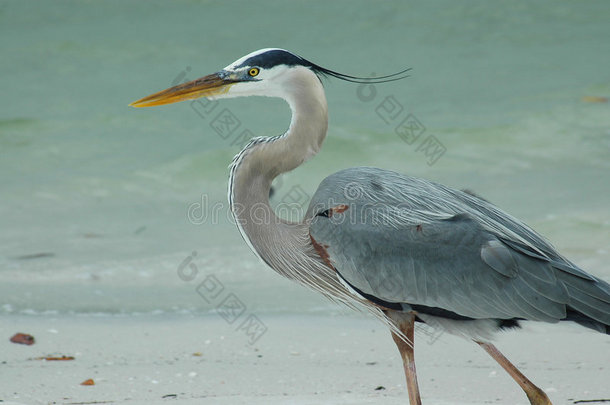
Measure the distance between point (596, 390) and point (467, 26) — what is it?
31.1 ft

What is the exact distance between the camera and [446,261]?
3447mm

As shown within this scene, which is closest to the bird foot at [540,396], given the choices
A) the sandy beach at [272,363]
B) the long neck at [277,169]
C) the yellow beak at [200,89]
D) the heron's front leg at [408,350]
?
the sandy beach at [272,363]

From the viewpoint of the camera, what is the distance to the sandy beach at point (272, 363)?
386cm

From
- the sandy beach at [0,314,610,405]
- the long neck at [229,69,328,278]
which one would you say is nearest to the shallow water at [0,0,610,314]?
the sandy beach at [0,314,610,405]

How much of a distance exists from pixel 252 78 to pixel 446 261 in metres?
1.10

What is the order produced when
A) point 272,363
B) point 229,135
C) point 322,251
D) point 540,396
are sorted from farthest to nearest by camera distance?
point 229,135 < point 272,363 < point 322,251 < point 540,396

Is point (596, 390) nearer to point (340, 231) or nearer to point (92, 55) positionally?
point (340, 231)

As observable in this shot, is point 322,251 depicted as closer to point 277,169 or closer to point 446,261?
point 277,169

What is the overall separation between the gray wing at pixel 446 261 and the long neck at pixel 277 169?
188mm

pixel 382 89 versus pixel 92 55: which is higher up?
pixel 92 55

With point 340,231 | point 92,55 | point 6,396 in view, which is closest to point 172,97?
point 340,231

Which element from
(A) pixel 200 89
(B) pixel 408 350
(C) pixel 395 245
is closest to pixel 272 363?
(B) pixel 408 350

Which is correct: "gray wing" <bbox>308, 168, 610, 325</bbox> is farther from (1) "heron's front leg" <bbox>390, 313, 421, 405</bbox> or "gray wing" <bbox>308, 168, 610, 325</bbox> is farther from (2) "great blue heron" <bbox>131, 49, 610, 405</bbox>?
(1) "heron's front leg" <bbox>390, 313, 421, 405</bbox>

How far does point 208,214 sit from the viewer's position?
7.47 metres
